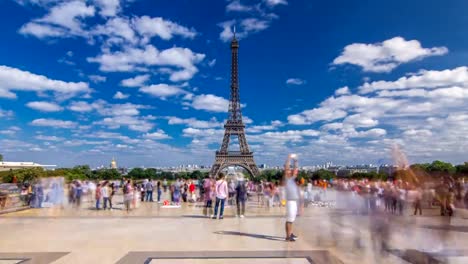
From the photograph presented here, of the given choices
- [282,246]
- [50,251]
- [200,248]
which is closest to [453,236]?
[282,246]

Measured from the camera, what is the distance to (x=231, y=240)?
1040cm

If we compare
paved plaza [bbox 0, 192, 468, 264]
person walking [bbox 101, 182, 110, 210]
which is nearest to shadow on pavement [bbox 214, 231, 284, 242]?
paved plaza [bbox 0, 192, 468, 264]

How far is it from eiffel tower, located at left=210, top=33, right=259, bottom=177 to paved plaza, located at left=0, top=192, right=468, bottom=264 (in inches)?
2319

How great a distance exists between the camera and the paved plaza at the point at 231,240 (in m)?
8.24

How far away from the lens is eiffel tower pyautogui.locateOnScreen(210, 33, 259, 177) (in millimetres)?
76438

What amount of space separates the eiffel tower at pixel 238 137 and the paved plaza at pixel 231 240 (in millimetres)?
58900

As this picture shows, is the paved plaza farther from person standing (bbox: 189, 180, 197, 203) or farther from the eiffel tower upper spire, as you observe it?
the eiffel tower upper spire

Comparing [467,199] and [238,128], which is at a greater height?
[238,128]

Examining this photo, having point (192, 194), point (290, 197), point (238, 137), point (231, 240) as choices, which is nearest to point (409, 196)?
point (290, 197)

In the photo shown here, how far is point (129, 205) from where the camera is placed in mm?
18641

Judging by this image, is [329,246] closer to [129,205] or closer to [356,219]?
[356,219]

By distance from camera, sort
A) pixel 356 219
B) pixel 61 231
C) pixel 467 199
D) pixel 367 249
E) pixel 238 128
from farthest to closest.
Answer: pixel 238 128
pixel 467 199
pixel 356 219
pixel 61 231
pixel 367 249

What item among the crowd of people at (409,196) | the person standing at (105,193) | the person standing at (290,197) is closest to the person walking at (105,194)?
the person standing at (105,193)

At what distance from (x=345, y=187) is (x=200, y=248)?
12.1 meters
